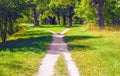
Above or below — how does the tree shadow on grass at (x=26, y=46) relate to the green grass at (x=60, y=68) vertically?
below

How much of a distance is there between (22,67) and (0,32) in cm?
2176

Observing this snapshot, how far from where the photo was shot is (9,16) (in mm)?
39500

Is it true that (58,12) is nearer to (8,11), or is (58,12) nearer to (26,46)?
(8,11)

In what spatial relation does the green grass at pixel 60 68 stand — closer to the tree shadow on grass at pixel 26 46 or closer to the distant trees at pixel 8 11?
the tree shadow on grass at pixel 26 46

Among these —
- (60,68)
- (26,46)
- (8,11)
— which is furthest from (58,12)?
Result: (60,68)

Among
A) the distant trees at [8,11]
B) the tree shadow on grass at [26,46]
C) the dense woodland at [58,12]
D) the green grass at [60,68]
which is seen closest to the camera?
the green grass at [60,68]

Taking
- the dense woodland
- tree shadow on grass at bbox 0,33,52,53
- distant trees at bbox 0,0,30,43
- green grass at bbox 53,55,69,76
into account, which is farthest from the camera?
the dense woodland

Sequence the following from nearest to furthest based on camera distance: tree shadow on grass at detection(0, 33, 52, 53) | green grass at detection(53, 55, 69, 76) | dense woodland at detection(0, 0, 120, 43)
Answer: green grass at detection(53, 55, 69, 76) → tree shadow on grass at detection(0, 33, 52, 53) → dense woodland at detection(0, 0, 120, 43)

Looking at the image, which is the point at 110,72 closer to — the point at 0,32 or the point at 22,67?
the point at 22,67

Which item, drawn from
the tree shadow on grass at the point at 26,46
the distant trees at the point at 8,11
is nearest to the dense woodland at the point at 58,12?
the distant trees at the point at 8,11

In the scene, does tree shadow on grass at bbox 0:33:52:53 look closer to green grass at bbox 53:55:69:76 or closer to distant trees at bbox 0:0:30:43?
distant trees at bbox 0:0:30:43

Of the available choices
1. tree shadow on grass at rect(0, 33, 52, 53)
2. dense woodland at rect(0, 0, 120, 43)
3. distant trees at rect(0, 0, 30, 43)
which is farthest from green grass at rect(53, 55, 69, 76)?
distant trees at rect(0, 0, 30, 43)

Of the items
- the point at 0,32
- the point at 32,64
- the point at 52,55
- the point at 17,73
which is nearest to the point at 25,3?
the point at 0,32

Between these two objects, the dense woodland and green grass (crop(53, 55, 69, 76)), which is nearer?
green grass (crop(53, 55, 69, 76))
